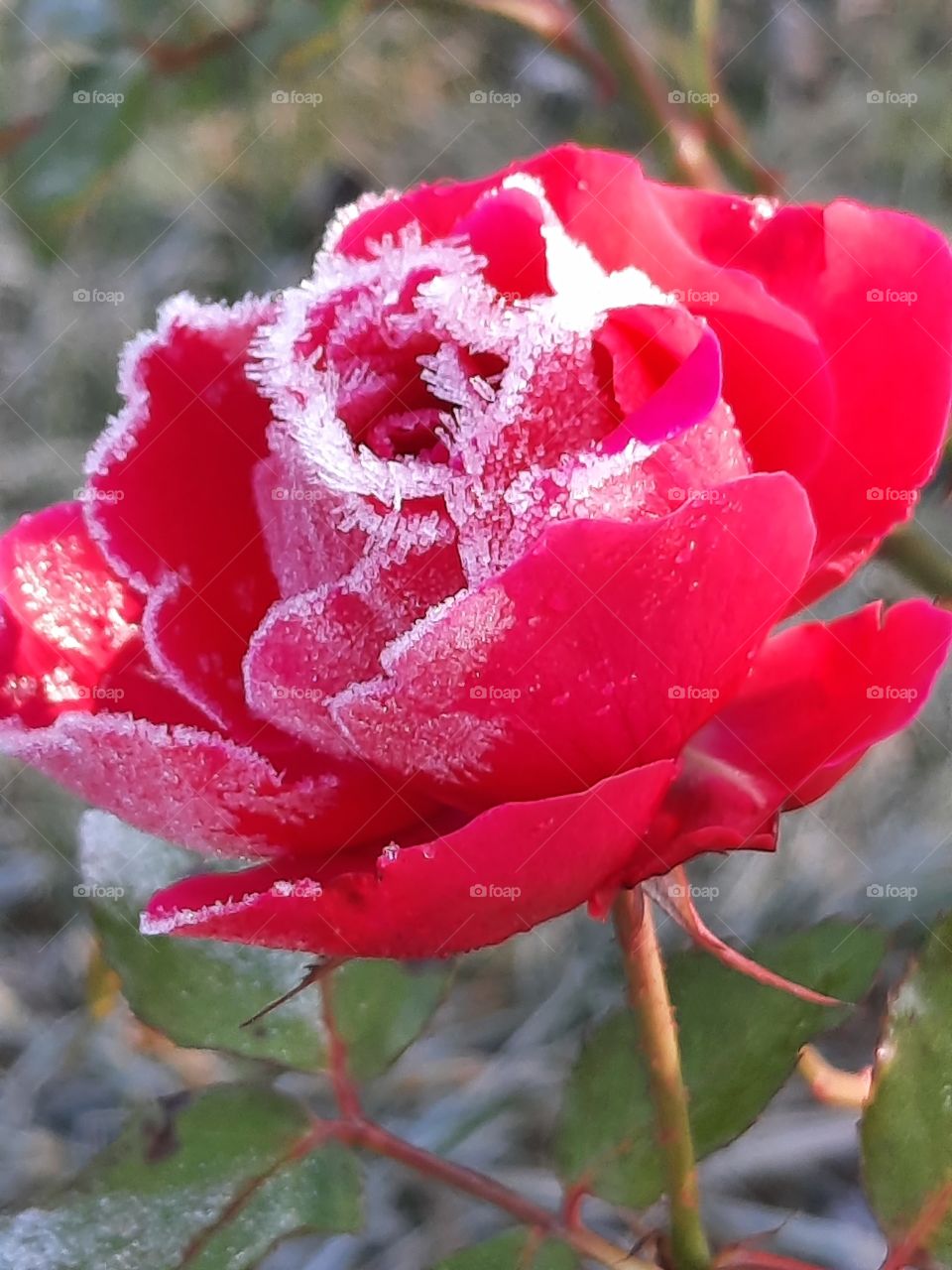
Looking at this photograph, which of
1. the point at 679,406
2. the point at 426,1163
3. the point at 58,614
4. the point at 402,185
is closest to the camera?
the point at 679,406

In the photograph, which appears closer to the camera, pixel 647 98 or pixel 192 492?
pixel 192 492

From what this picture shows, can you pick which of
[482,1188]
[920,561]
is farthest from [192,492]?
[920,561]

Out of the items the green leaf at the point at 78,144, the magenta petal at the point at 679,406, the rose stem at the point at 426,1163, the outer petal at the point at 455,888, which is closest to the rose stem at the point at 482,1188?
the rose stem at the point at 426,1163

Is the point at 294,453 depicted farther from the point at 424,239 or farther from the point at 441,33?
the point at 441,33

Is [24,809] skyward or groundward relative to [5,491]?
groundward

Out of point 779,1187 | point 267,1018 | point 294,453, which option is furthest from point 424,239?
point 779,1187

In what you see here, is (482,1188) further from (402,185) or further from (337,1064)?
(402,185)

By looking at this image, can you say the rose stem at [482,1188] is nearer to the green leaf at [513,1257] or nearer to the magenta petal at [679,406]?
the green leaf at [513,1257]
